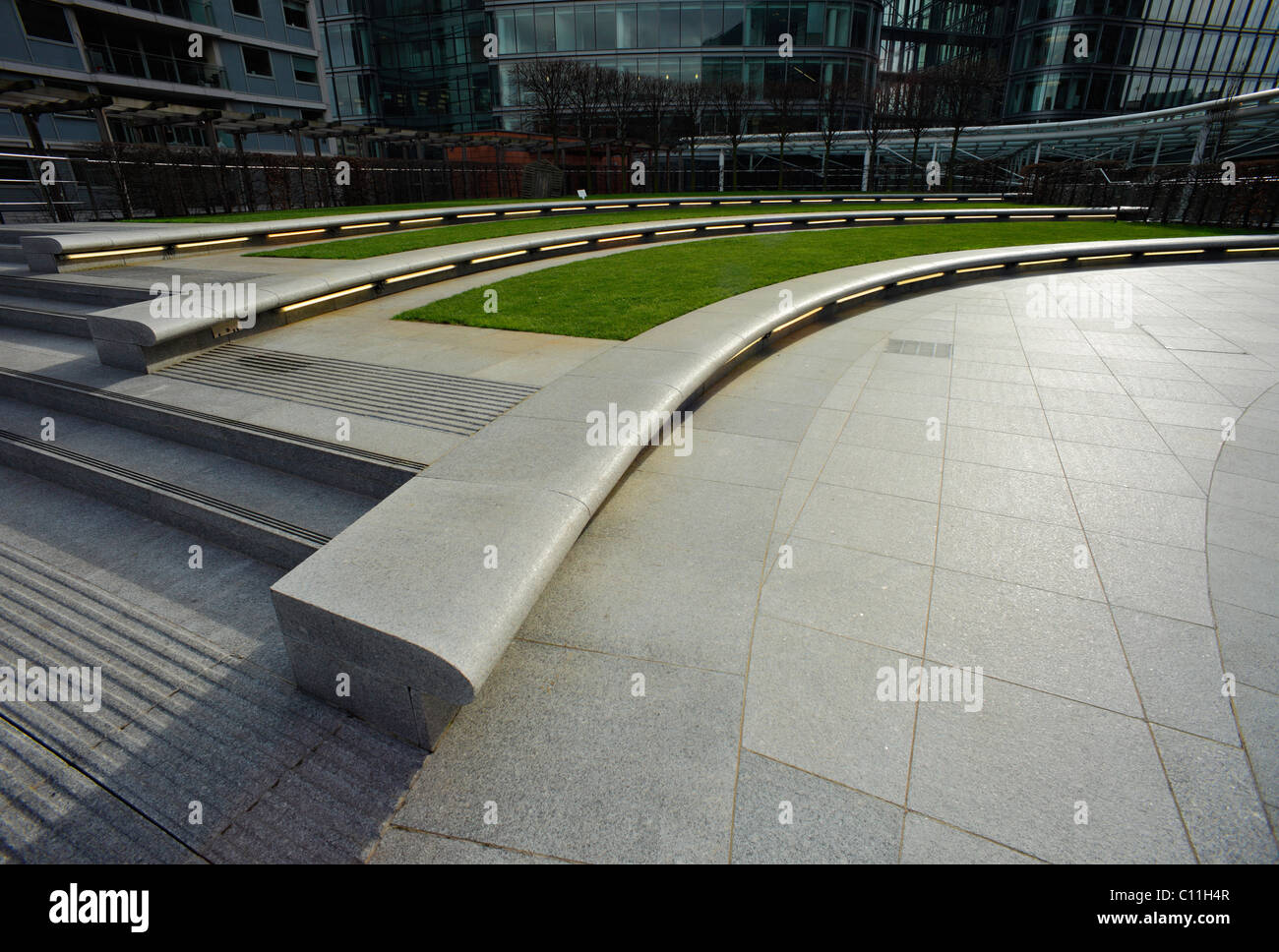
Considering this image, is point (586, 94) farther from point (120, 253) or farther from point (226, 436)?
point (226, 436)

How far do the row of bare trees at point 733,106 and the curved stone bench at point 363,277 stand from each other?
1404cm

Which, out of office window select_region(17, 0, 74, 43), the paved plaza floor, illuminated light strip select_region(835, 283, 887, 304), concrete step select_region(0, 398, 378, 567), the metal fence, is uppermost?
office window select_region(17, 0, 74, 43)

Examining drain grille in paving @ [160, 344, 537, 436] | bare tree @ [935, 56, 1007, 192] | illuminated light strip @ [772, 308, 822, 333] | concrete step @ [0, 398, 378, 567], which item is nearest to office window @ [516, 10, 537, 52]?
bare tree @ [935, 56, 1007, 192]

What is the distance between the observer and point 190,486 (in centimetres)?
468

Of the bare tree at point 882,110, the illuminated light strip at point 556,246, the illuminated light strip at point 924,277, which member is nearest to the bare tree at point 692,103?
the bare tree at point 882,110

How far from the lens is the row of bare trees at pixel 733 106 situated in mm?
30719

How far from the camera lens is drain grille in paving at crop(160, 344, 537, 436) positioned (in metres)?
5.30

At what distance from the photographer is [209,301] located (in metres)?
7.13

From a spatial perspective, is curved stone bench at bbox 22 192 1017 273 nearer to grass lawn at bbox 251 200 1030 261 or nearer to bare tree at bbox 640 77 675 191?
grass lawn at bbox 251 200 1030 261

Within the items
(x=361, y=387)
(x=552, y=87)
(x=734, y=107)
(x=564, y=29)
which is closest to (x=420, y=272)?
(x=361, y=387)

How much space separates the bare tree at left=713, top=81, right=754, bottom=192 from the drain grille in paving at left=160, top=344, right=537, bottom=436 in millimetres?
32098
